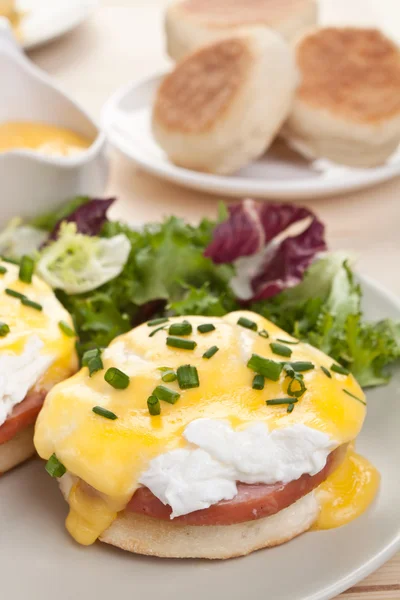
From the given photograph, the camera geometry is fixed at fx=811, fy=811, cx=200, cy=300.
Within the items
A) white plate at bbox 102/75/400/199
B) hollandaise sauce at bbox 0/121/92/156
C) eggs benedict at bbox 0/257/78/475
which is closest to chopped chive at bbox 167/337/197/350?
eggs benedict at bbox 0/257/78/475

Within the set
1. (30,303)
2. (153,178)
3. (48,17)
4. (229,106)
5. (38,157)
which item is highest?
(38,157)

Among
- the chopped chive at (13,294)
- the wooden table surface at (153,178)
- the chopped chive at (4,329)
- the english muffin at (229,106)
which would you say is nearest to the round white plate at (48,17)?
the wooden table surface at (153,178)

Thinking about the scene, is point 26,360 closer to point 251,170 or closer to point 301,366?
point 301,366

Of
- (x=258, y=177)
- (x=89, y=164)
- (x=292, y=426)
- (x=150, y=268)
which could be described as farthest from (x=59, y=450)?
(x=258, y=177)

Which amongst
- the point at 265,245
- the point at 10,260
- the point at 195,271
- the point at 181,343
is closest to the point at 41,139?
the point at 10,260

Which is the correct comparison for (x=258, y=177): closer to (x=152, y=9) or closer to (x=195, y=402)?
(x=195, y=402)

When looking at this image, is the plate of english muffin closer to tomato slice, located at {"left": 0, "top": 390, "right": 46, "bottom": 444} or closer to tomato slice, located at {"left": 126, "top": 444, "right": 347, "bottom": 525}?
tomato slice, located at {"left": 0, "top": 390, "right": 46, "bottom": 444}
